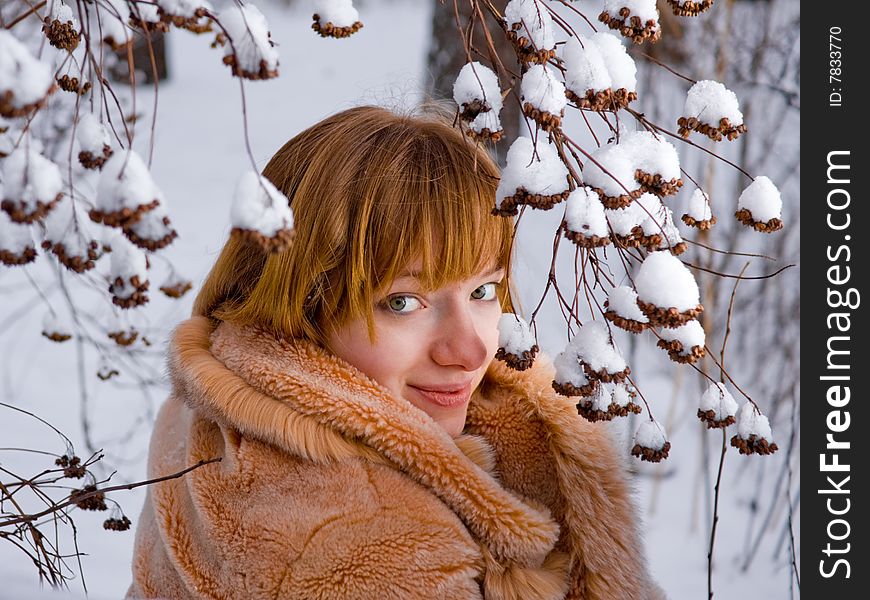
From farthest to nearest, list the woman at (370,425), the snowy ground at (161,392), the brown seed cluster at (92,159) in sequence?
the snowy ground at (161,392) < the woman at (370,425) < the brown seed cluster at (92,159)

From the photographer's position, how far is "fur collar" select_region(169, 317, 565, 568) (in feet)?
4.50

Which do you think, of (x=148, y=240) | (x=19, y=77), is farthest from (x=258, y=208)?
(x=19, y=77)

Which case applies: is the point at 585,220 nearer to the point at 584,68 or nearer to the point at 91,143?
the point at 584,68

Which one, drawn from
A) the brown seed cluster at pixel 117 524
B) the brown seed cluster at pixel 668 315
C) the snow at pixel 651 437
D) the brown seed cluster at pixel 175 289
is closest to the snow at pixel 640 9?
the brown seed cluster at pixel 668 315

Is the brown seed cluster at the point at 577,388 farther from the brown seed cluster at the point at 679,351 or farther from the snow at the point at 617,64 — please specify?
the snow at the point at 617,64

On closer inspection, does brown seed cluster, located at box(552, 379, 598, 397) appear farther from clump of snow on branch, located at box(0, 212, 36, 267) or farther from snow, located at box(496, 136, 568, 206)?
clump of snow on branch, located at box(0, 212, 36, 267)

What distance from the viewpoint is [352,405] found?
138 cm

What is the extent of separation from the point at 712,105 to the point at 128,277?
2.26 ft

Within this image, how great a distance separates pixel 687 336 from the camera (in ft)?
3.42

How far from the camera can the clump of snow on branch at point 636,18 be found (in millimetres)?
1012

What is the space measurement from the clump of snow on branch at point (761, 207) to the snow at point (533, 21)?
306 millimetres

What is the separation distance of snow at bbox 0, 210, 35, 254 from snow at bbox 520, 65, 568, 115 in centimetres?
54

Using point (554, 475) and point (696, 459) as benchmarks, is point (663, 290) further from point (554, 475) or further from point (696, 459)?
point (696, 459)
